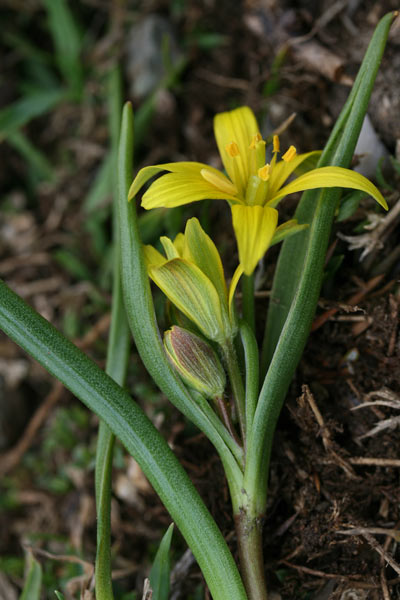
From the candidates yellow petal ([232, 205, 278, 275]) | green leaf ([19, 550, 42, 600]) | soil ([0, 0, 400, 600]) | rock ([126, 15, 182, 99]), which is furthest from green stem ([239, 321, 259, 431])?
rock ([126, 15, 182, 99])

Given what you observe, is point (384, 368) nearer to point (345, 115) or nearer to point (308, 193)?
point (308, 193)

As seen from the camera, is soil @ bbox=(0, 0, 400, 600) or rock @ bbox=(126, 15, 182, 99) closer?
soil @ bbox=(0, 0, 400, 600)

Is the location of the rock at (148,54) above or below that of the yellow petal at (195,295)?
above

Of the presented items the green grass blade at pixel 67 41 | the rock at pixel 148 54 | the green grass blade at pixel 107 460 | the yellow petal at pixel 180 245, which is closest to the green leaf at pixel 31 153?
the green grass blade at pixel 67 41

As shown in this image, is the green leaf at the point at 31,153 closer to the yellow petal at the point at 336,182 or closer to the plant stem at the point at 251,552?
the yellow petal at the point at 336,182

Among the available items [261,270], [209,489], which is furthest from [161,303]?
[209,489]

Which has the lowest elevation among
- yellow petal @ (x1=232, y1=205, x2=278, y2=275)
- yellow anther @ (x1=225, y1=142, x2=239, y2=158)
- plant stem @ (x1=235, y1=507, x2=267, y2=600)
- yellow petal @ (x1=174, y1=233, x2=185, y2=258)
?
plant stem @ (x1=235, y1=507, x2=267, y2=600)

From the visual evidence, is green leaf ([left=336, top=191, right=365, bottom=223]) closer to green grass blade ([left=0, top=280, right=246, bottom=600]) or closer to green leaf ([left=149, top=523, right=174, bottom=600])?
green grass blade ([left=0, top=280, right=246, bottom=600])

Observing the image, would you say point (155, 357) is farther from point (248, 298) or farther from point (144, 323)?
point (248, 298)
